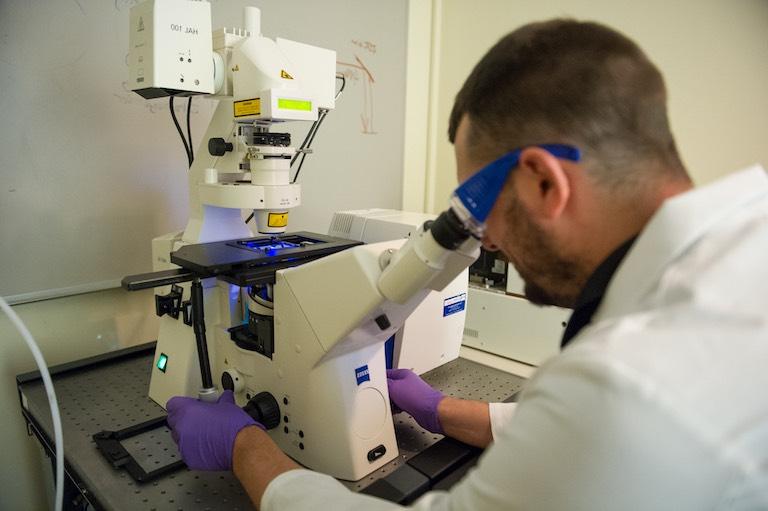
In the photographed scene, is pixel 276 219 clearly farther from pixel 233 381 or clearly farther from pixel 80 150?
pixel 80 150

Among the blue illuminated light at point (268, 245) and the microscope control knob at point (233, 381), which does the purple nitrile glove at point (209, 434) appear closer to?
the microscope control knob at point (233, 381)

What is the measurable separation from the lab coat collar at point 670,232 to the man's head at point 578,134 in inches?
2.8

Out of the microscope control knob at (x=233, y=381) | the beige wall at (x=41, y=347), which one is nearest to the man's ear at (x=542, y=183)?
the microscope control knob at (x=233, y=381)

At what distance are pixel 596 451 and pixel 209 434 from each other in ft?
2.21

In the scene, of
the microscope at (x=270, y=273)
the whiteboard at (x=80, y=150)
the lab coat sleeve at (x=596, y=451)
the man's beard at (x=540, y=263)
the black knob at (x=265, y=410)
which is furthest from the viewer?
the whiteboard at (x=80, y=150)

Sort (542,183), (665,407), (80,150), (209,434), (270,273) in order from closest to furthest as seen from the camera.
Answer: (665,407) < (542,183) < (209,434) < (270,273) < (80,150)

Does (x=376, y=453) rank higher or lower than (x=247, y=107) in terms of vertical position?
lower

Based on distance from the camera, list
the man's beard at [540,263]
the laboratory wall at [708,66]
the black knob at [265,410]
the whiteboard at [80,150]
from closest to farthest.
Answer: the man's beard at [540,263], the black knob at [265,410], the whiteboard at [80,150], the laboratory wall at [708,66]

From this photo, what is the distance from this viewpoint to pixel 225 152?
1192 mm

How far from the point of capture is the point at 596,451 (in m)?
0.41

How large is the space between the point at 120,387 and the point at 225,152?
0.66 meters

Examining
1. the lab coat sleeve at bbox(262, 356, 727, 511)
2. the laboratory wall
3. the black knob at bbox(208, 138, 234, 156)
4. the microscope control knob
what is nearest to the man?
the lab coat sleeve at bbox(262, 356, 727, 511)

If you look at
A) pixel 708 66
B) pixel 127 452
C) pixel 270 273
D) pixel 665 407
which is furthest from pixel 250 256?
pixel 708 66

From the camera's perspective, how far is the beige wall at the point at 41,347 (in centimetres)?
134
